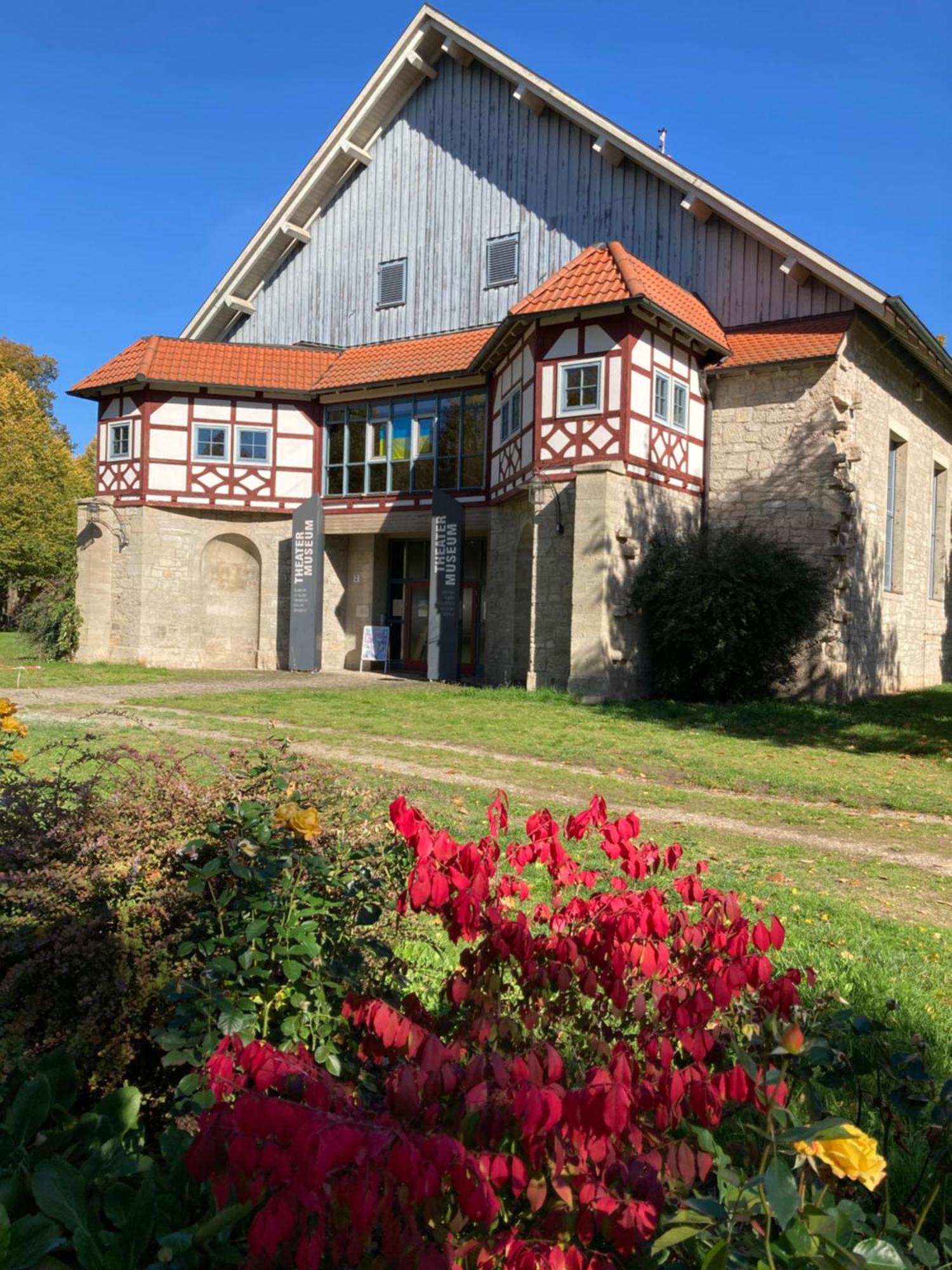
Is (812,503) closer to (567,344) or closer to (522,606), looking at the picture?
(567,344)

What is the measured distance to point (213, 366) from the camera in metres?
23.0

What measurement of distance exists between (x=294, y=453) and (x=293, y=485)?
791mm

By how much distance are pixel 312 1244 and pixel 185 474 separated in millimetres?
23139

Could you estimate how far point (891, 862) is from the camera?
628cm

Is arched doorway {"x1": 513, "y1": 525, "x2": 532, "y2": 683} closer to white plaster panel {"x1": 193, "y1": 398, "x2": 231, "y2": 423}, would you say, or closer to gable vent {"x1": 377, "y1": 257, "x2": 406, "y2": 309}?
gable vent {"x1": 377, "y1": 257, "x2": 406, "y2": 309}

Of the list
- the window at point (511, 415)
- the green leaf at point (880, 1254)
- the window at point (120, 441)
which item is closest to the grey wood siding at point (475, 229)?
the window at point (511, 415)

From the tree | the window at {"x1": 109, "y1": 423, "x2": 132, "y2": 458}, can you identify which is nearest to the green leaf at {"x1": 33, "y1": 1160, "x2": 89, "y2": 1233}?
the window at {"x1": 109, "y1": 423, "x2": 132, "y2": 458}

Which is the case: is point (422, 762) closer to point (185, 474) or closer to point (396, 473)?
point (396, 473)

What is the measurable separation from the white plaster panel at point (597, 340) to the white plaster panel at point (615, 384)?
0.81 ft

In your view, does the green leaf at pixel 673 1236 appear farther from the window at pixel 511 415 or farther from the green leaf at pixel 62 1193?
the window at pixel 511 415

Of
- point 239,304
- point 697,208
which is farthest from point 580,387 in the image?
point 239,304

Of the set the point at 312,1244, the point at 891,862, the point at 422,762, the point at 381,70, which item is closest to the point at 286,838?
the point at 312,1244

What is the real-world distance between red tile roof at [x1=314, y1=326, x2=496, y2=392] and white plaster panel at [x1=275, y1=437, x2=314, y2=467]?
1487mm

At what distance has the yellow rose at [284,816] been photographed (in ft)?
7.25
